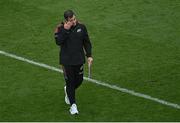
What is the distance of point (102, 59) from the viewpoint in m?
14.1

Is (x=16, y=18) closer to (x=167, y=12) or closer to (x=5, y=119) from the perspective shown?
(x=167, y=12)

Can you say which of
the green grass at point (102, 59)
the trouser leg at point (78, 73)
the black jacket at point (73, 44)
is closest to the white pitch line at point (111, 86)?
the green grass at point (102, 59)

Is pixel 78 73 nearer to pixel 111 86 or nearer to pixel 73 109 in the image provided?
pixel 73 109

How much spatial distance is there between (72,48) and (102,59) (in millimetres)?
3133

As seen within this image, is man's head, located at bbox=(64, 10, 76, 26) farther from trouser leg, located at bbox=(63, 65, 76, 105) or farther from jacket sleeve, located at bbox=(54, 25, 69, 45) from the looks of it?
trouser leg, located at bbox=(63, 65, 76, 105)

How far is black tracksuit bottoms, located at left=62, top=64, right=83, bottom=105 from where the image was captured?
11084 millimetres

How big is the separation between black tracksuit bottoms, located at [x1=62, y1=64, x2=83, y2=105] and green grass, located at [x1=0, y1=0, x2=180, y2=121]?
455mm

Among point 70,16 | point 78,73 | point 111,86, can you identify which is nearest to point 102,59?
point 111,86

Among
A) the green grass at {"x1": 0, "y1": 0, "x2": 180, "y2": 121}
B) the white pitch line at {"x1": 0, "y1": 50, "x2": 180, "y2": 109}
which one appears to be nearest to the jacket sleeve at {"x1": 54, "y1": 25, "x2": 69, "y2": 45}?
the green grass at {"x1": 0, "y1": 0, "x2": 180, "y2": 121}

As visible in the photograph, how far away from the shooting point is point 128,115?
11383mm

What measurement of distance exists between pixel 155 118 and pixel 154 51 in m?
3.44

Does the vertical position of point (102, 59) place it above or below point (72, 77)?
below

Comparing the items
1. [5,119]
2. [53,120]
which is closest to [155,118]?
[53,120]

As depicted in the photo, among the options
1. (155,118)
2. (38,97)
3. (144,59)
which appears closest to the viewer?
(155,118)
